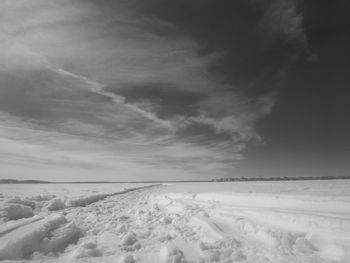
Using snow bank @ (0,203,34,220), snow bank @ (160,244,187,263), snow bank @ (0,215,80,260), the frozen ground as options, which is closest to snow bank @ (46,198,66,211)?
snow bank @ (0,203,34,220)

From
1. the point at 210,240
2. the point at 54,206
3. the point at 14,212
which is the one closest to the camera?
the point at 210,240

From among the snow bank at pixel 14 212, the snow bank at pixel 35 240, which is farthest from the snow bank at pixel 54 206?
→ the snow bank at pixel 35 240

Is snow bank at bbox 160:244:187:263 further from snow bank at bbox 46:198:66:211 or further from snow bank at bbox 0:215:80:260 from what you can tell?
snow bank at bbox 46:198:66:211

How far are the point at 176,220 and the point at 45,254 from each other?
10.1ft

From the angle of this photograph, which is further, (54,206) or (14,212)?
(54,206)

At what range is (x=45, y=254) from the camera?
2.97m

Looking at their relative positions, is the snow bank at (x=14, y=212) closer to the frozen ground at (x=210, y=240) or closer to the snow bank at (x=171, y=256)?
the frozen ground at (x=210, y=240)

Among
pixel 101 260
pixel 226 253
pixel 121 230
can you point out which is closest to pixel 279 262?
pixel 226 253

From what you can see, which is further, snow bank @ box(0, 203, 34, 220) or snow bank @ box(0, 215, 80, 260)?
snow bank @ box(0, 203, 34, 220)

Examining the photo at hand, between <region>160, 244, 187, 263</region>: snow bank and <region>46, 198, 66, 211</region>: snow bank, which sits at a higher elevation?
<region>160, 244, 187, 263</region>: snow bank

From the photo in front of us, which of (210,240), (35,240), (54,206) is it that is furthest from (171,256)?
(54,206)

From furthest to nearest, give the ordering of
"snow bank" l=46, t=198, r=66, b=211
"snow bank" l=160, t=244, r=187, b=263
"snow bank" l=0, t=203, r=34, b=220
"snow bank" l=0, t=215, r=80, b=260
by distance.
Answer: "snow bank" l=46, t=198, r=66, b=211 < "snow bank" l=0, t=203, r=34, b=220 < "snow bank" l=0, t=215, r=80, b=260 < "snow bank" l=160, t=244, r=187, b=263

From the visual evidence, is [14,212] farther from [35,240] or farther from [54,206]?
[35,240]

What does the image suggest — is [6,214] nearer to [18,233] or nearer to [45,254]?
[18,233]
